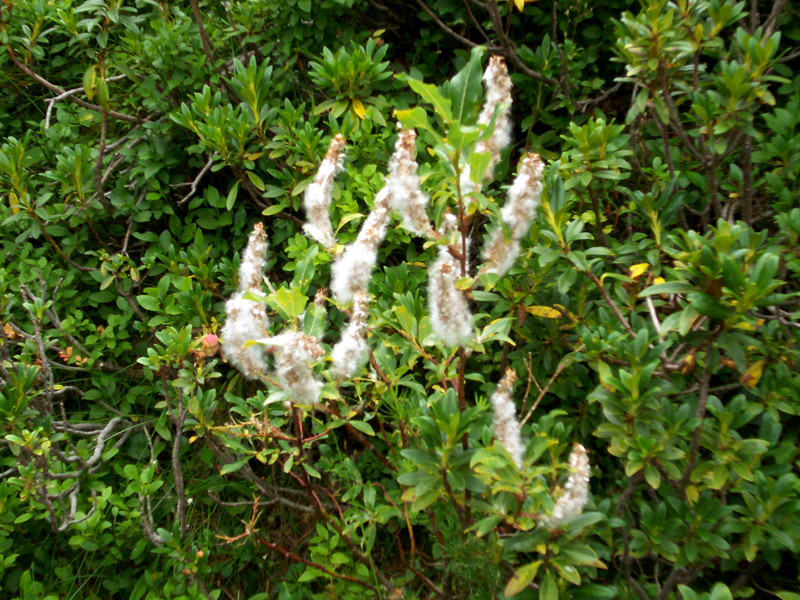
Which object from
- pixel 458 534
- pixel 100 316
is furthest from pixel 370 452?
pixel 100 316

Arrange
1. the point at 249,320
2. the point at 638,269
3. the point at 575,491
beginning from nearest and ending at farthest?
the point at 575,491, the point at 249,320, the point at 638,269

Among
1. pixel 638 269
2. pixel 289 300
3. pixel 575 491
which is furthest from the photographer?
pixel 638 269

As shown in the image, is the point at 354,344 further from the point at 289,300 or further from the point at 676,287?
the point at 676,287

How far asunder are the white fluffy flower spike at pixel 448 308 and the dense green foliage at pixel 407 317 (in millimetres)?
54

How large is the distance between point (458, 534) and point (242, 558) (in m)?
0.95

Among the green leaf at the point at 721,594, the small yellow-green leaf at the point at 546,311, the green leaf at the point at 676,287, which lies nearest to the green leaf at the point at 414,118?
the green leaf at the point at 676,287

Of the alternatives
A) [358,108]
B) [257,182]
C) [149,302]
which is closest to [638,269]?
[358,108]

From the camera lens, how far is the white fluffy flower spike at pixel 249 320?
159cm

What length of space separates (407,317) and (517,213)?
1.42ft

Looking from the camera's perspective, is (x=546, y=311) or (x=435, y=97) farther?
(x=546, y=311)

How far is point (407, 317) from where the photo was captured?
63.9 inches

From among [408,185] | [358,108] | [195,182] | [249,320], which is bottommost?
[195,182]

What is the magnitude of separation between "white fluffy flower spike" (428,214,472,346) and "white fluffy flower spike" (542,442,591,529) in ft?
1.19

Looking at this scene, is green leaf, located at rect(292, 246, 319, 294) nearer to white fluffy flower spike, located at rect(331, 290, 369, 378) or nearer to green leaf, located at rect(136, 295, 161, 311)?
white fluffy flower spike, located at rect(331, 290, 369, 378)
